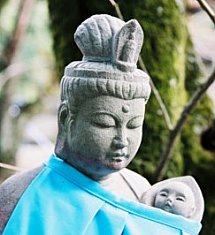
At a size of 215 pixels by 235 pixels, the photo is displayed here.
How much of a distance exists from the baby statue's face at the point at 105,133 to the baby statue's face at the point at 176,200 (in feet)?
0.35

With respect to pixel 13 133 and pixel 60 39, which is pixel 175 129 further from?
pixel 13 133

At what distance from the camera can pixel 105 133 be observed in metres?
1.35

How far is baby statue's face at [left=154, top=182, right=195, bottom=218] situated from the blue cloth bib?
0.7 inches

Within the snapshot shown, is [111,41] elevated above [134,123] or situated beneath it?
elevated above

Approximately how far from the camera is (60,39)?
231 centimetres

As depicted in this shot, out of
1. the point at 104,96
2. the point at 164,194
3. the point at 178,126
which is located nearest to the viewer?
the point at 104,96

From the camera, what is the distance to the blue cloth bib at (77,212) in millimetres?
1356

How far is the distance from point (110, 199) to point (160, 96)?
854 millimetres

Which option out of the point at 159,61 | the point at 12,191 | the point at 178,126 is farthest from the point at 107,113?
the point at 159,61

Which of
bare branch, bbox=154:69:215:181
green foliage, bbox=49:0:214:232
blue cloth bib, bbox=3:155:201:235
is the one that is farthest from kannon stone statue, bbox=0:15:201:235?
green foliage, bbox=49:0:214:232

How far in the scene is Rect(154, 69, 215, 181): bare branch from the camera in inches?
75.9

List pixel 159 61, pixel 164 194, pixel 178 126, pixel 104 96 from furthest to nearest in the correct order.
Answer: pixel 159 61 → pixel 178 126 → pixel 164 194 → pixel 104 96

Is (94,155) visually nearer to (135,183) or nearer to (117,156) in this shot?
(117,156)

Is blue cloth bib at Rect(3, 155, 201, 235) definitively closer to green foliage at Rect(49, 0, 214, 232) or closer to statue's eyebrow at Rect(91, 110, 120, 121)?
statue's eyebrow at Rect(91, 110, 120, 121)
